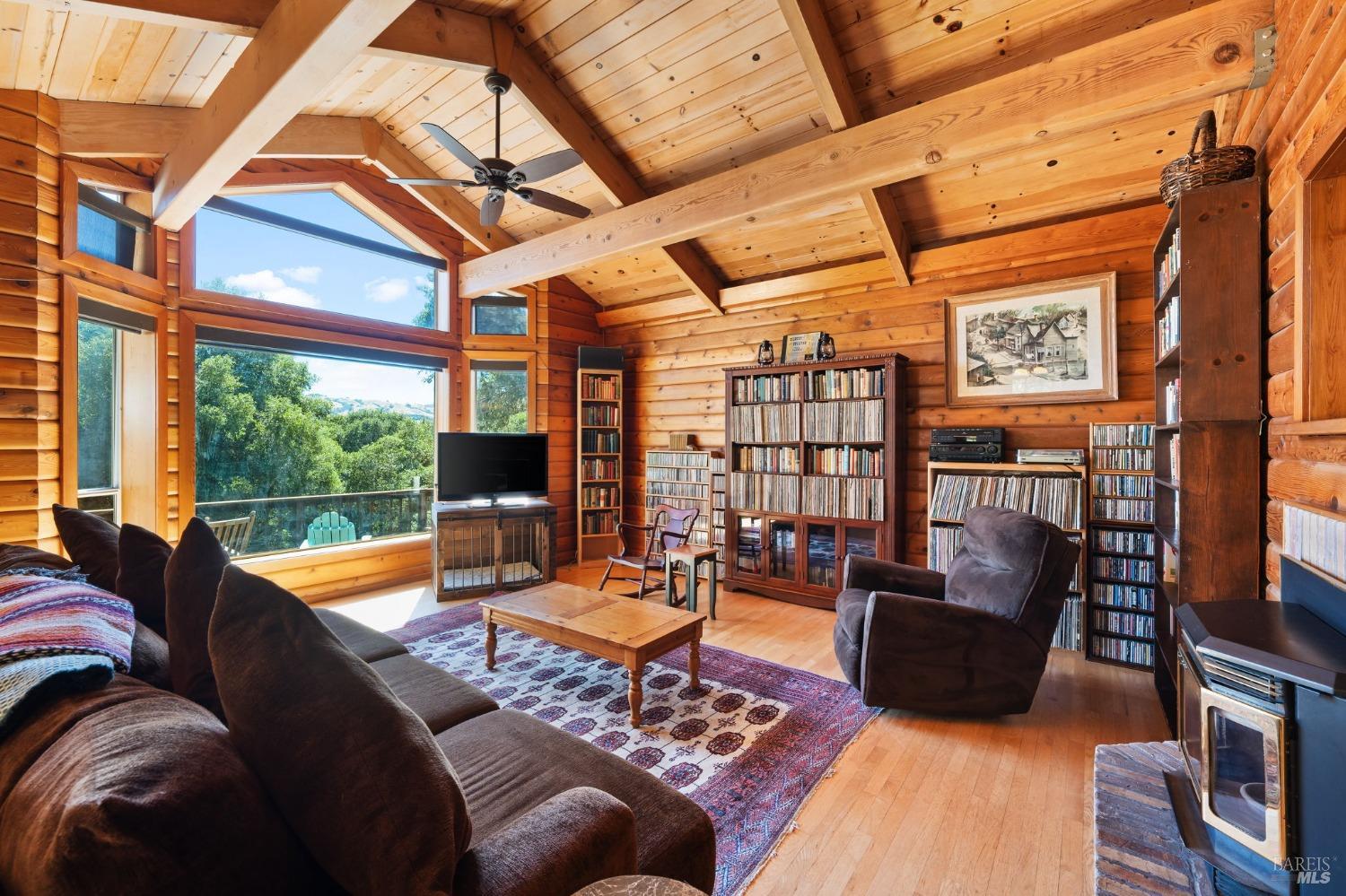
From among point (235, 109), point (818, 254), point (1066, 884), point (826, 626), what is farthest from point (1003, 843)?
point (235, 109)

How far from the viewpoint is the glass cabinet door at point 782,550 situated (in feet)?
14.9

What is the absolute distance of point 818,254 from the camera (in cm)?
457

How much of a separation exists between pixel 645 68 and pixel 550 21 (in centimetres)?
58

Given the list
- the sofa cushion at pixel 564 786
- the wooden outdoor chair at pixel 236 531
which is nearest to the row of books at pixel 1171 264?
the sofa cushion at pixel 564 786

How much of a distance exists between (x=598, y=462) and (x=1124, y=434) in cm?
432

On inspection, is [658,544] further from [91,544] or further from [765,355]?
[91,544]

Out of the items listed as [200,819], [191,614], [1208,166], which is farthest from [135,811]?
[1208,166]

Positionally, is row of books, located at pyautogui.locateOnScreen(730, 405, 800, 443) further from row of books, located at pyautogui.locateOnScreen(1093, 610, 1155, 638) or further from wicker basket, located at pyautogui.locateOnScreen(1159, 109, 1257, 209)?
wicker basket, located at pyautogui.locateOnScreen(1159, 109, 1257, 209)

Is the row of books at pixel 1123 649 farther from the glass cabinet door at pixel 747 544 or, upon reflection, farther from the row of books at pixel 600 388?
the row of books at pixel 600 388

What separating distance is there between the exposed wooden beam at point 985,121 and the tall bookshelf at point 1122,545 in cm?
176

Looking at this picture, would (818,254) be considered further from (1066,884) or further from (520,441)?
(1066,884)

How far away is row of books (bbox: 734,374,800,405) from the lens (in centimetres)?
450

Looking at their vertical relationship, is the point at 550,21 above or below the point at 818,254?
above

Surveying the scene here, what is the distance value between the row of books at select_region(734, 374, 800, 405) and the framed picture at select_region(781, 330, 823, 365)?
0.13 m
